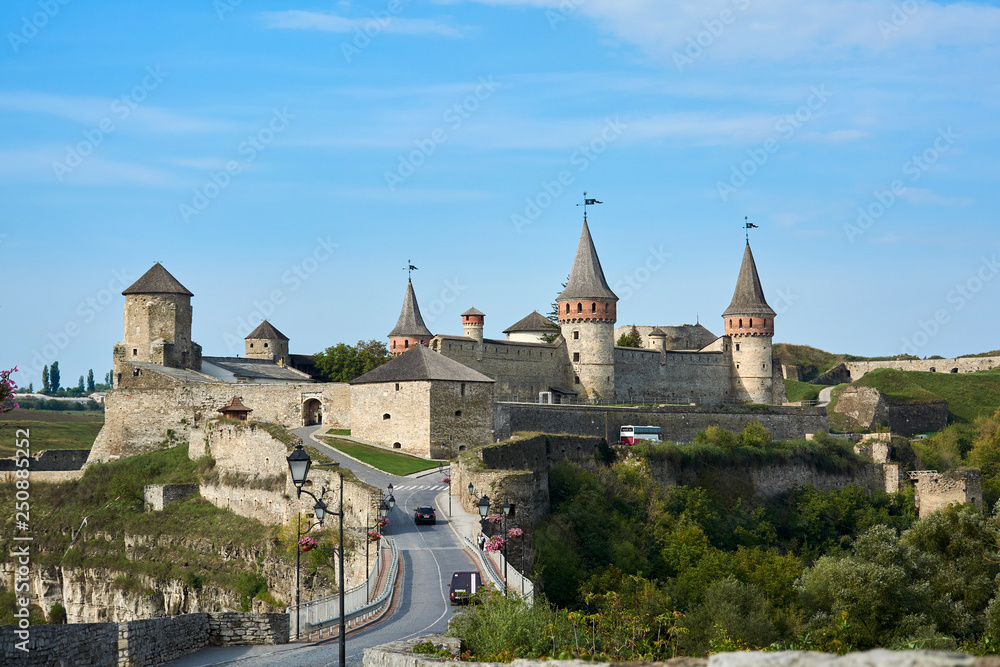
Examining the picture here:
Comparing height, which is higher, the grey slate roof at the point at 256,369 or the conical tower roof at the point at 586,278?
the conical tower roof at the point at 586,278

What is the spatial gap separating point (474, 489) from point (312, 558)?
Answer: 5.25 meters

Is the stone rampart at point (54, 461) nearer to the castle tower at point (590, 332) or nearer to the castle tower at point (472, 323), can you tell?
the castle tower at point (472, 323)

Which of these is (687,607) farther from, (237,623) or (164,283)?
(164,283)

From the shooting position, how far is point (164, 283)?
5603 cm

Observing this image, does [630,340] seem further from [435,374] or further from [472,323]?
[435,374]

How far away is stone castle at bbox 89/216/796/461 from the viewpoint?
47656 millimetres

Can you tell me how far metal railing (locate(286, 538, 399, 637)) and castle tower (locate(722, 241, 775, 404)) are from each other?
2374 inches

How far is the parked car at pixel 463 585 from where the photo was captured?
21630 millimetres

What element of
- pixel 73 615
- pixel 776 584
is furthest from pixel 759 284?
pixel 73 615

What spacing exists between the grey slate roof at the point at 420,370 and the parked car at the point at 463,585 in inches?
959

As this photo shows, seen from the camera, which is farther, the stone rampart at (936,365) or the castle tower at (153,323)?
the stone rampart at (936,365)

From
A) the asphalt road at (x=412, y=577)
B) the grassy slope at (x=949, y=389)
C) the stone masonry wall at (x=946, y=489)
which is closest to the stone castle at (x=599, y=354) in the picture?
the grassy slope at (x=949, y=389)

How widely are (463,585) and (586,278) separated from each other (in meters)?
52.0

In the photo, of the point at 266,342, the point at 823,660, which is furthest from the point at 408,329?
the point at 823,660
